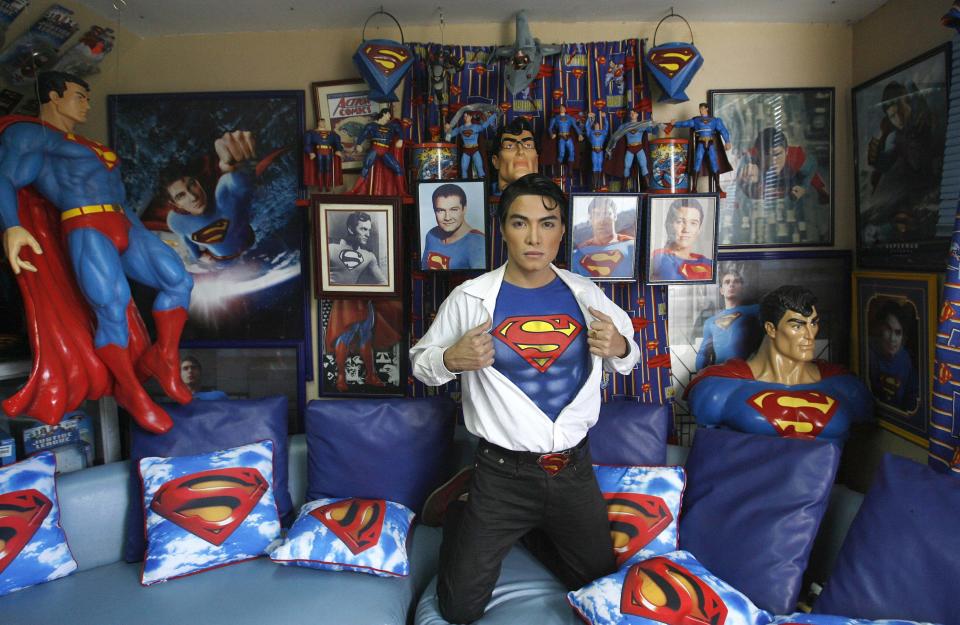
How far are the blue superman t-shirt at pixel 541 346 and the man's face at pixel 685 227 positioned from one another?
0.91 meters

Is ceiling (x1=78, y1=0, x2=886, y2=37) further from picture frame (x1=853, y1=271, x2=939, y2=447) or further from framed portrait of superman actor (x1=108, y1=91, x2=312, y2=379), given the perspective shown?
picture frame (x1=853, y1=271, x2=939, y2=447)

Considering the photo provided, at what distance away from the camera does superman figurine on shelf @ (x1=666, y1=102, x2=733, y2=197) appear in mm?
2520

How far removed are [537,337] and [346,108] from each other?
1.76m

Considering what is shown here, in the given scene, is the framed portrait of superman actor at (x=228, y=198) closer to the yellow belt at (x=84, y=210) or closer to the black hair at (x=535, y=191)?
the yellow belt at (x=84, y=210)

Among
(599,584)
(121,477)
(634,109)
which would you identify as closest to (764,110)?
(634,109)

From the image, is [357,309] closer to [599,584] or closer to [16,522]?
[16,522]

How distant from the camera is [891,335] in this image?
2.43 metres

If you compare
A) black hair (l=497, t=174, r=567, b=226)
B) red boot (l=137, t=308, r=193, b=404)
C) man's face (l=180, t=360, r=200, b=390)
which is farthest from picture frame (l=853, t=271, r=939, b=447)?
man's face (l=180, t=360, r=200, b=390)

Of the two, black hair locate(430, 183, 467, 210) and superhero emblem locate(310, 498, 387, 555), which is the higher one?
black hair locate(430, 183, 467, 210)

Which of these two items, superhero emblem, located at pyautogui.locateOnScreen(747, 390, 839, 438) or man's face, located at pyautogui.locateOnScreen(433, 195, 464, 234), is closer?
superhero emblem, located at pyautogui.locateOnScreen(747, 390, 839, 438)

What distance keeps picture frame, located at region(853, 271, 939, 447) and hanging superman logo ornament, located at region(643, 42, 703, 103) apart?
4.01ft

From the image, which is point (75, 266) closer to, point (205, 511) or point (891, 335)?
point (205, 511)

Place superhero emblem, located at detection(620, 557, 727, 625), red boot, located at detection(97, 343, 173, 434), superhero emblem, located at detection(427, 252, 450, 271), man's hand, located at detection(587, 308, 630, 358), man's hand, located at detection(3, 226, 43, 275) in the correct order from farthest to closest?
superhero emblem, located at detection(427, 252, 450, 271)
red boot, located at detection(97, 343, 173, 434)
man's hand, located at detection(3, 226, 43, 275)
man's hand, located at detection(587, 308, 630, 358)
superhero emblem, located at detection(620, 557, 727, 625)

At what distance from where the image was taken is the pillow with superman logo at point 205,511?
78.5 inches
